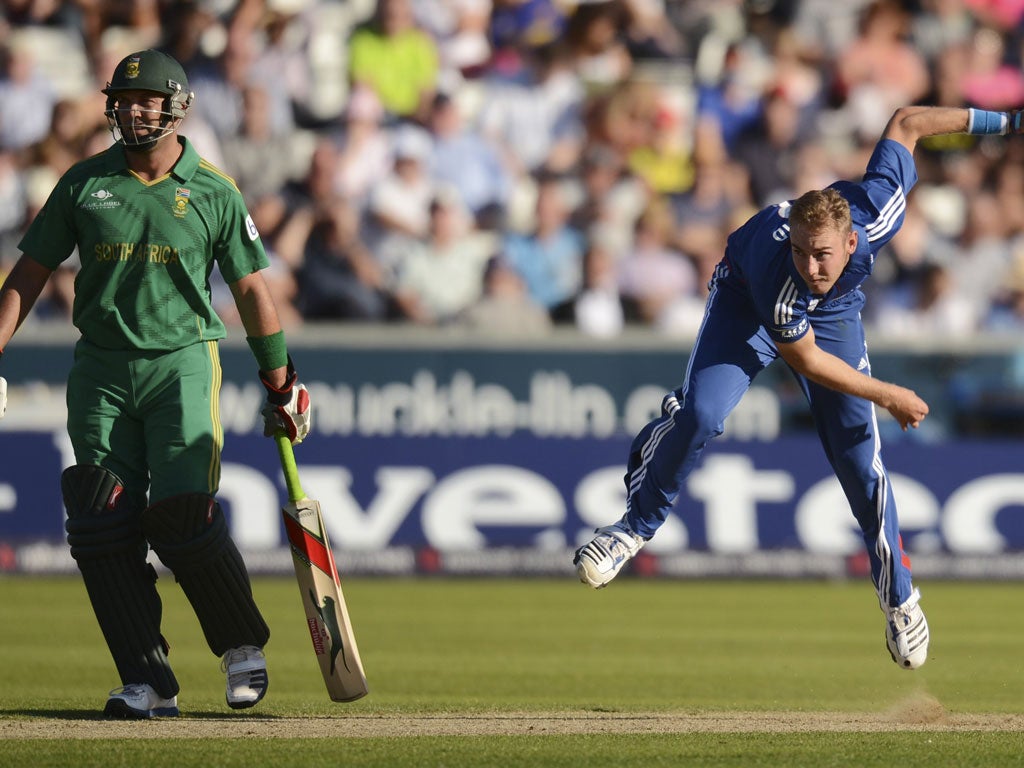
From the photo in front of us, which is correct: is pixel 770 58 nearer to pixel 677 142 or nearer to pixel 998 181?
pixel 677 142

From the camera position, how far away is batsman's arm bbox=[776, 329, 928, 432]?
650cm

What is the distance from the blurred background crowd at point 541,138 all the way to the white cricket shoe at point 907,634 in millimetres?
6136

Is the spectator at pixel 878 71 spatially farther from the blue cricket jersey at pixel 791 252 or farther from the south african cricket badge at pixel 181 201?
the south african cricket badge at pixel 181 201

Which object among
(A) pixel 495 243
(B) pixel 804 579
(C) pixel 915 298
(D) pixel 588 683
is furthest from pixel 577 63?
(D) pixel 588 683

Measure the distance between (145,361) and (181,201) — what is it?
0.61m

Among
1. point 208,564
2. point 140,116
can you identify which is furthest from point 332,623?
point 140,116

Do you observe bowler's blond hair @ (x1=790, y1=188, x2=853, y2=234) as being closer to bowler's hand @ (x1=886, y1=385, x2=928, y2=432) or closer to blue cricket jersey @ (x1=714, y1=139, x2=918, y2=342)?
blue cricket jersey @ (x1=714, y1=139, x2=918, y2=342)

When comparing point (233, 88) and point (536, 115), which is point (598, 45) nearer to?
point (536, 115)

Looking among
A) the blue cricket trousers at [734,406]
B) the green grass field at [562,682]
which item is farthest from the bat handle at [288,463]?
the blue cricket trousers at [734,406]

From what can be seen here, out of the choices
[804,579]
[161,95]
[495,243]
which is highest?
[161,95]

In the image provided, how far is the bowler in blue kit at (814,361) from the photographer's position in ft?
21.8

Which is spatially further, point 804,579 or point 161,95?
point 804,579

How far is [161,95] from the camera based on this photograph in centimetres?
626

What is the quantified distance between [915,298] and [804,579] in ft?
9.87
